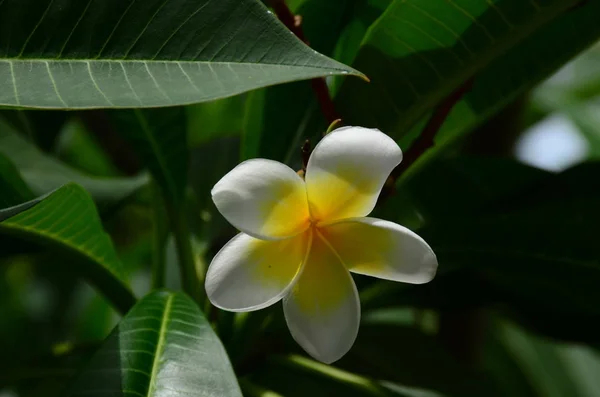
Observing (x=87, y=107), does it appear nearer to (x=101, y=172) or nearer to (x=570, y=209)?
(x=570, y=209)

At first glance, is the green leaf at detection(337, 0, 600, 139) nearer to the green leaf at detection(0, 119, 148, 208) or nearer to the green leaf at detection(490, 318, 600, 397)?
the green leaf at detection(0, 119, 148, 208)

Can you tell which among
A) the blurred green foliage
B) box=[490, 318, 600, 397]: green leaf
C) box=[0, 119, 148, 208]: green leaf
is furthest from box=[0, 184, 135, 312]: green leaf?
box=[490, 318, 600, 397]: green leaf

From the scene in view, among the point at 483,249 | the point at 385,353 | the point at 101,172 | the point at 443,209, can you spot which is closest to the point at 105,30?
the point at 483,249

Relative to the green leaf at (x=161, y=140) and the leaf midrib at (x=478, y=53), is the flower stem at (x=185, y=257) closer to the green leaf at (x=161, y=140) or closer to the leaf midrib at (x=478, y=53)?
the green leaf at (x=161, y=140)

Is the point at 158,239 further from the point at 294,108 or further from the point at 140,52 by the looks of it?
the point at 140,52

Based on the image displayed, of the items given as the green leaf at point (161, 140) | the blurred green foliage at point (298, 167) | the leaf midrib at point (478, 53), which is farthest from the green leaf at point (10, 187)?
the leaf midrib at point (478, 53)

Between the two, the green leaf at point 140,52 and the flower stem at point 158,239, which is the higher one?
the green leaf at point 140,52

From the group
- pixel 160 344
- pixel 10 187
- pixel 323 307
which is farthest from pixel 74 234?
pixel 323 307
